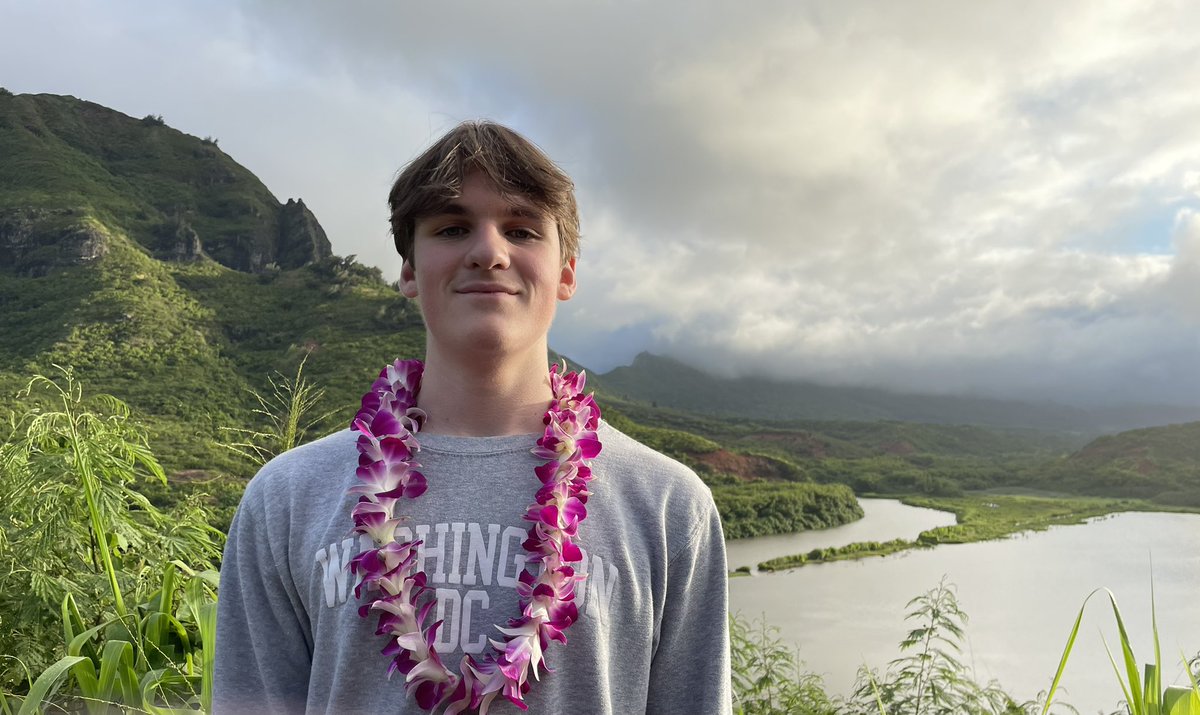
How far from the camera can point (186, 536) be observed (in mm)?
2701

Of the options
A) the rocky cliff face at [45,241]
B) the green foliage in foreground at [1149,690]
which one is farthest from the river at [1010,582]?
the rocky cliff face at [45,241]

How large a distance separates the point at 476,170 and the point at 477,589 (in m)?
0.62

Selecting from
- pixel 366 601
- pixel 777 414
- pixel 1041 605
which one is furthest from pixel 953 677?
pixel 777 414

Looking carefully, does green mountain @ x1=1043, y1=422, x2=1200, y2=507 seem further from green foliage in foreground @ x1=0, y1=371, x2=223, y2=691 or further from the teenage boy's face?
the teenage boy's face

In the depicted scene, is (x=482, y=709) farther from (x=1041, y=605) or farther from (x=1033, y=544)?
(x=1041, y=605)

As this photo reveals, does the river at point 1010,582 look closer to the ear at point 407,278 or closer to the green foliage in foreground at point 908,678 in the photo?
the green foliage in foreground at point 908,678

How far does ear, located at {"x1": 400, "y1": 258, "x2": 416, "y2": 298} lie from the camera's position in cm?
122

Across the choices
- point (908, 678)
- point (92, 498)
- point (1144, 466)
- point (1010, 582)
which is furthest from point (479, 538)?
point (1144, 466)

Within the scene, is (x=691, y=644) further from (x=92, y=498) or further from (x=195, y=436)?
(x=195, y=436)

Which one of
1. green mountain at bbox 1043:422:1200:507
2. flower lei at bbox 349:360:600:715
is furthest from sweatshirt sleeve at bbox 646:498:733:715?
green mountain at bbox 1043:422:1200:507

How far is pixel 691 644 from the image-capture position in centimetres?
114

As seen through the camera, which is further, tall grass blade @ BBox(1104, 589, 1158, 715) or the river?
the river

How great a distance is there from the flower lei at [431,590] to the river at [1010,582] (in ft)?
47.5

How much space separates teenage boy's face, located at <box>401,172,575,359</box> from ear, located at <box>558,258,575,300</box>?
10 centimetres
